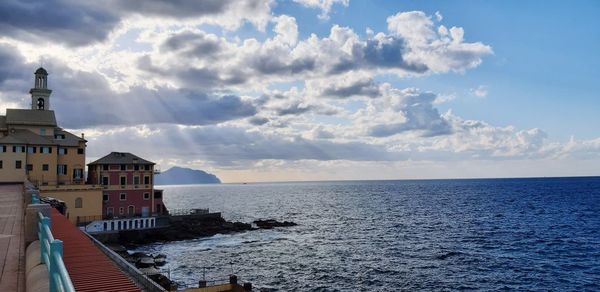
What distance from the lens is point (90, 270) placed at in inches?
409

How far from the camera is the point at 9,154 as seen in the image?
69.7 m

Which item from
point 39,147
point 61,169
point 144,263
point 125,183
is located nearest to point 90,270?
point 144,263

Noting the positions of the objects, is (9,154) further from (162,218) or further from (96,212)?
(162,218)

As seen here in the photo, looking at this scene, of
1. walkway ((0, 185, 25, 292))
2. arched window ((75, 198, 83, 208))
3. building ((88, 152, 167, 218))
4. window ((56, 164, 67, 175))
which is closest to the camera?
walkway ((0, 185, 25, 292))

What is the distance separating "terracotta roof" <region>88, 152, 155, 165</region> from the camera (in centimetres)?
8115

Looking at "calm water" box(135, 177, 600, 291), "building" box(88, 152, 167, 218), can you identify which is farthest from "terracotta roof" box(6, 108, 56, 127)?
"calm water" box(135, 177, 600, 291)

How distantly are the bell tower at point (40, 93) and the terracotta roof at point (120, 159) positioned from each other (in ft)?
57.8

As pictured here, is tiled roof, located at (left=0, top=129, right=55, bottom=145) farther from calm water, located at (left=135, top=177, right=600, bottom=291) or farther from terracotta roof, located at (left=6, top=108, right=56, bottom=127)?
calm water, located at (left=135, top=177, right=600, bottom=291)

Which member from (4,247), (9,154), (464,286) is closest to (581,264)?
(464,286)

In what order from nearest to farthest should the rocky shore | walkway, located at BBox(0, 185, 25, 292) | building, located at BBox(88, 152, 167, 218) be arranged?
walkway, located at BBox(0, 185, 25, 292), the rocky shore, building, located at BBox(88, 152, 167, 218)

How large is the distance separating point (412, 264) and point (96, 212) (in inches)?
2154

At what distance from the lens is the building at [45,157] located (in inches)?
2756

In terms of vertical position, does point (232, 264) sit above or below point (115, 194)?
below

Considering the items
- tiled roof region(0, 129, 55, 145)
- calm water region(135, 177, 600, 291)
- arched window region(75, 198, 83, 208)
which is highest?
tiled roof region(0, 129, 55, 145)
